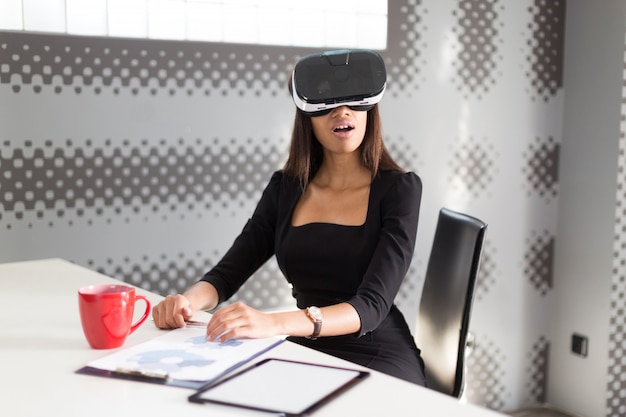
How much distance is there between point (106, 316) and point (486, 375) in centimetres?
270

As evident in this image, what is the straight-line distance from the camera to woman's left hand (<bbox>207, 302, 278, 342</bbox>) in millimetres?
1433

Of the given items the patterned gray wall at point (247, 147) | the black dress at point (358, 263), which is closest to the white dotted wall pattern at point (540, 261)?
the patterned gray wall at point (247, 147)

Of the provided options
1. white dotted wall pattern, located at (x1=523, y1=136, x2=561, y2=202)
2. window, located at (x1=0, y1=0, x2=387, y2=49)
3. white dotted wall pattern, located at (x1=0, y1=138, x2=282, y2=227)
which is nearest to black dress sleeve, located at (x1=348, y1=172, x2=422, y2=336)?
white dotted wall pattern, located at (x1=0, y1=138, x2=282, y2=227)

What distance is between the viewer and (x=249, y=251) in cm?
216

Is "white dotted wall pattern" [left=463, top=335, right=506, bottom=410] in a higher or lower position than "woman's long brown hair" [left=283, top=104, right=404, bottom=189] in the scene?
lower

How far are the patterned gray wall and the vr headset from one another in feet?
3.27

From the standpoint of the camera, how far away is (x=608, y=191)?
3.42 m

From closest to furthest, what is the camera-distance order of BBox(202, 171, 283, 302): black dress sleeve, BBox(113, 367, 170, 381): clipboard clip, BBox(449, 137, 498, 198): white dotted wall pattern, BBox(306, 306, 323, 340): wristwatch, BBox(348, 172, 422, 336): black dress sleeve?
BBox(113, 367, 170, 381): clipboard clip, BBox(306, 306, 323, 340): wristwatch, BBox(348, 172, 422, 336): black dress sleeve, BBox(202, 171, 283, 302): black dress sleeve, BBox(449, 137, 498, 198): white dotted wall pattern

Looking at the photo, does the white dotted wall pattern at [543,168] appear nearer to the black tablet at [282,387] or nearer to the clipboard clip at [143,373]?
the black tablet at [282,387]

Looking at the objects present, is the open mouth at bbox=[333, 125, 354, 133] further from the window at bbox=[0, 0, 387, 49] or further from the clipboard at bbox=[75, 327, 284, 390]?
the window at bbox=[0, 0, 387, 49]

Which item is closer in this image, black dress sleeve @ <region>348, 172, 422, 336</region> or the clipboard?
the clipboard

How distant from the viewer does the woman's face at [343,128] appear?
2014mm

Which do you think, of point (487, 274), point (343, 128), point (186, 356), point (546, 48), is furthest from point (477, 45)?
point (186, 356)

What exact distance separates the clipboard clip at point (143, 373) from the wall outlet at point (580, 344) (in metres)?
2.87
